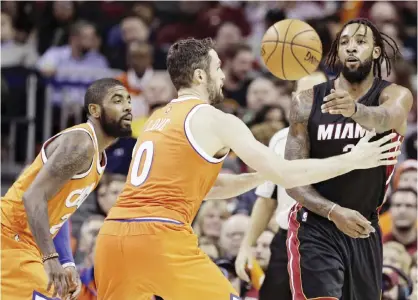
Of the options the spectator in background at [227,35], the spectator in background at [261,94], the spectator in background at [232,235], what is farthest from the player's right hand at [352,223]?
the spectator in background at [227,35]

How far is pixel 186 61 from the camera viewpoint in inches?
227

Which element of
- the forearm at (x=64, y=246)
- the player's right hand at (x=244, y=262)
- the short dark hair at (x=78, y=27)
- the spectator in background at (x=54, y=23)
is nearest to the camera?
the forearm at (x=64, y=246)

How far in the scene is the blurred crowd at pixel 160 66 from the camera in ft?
31.1

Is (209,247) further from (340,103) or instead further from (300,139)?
(340,103)

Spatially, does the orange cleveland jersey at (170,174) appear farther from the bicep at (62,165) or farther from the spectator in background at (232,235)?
the spectator in background at (232,235)

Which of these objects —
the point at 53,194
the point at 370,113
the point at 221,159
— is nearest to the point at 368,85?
the point at 370,113

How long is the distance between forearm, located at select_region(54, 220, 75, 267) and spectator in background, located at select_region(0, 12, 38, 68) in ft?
20.9

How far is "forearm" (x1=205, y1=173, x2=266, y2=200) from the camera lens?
6246 mm

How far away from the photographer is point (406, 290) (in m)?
7.99

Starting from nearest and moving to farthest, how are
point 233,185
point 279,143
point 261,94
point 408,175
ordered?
point 233,185 < point 279,143 < point 408,175 < point 261,94

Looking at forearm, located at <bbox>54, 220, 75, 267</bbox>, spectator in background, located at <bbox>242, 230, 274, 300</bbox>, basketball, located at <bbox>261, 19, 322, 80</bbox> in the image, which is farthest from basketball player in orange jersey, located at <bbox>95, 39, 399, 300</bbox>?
spectator in background, located at <bbox>242, 230, 274, 300</bbox>

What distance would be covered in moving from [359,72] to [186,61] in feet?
3.91

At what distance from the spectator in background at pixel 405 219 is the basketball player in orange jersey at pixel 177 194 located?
3609 mm

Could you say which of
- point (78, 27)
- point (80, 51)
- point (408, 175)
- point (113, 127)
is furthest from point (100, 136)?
point (78, 27)
